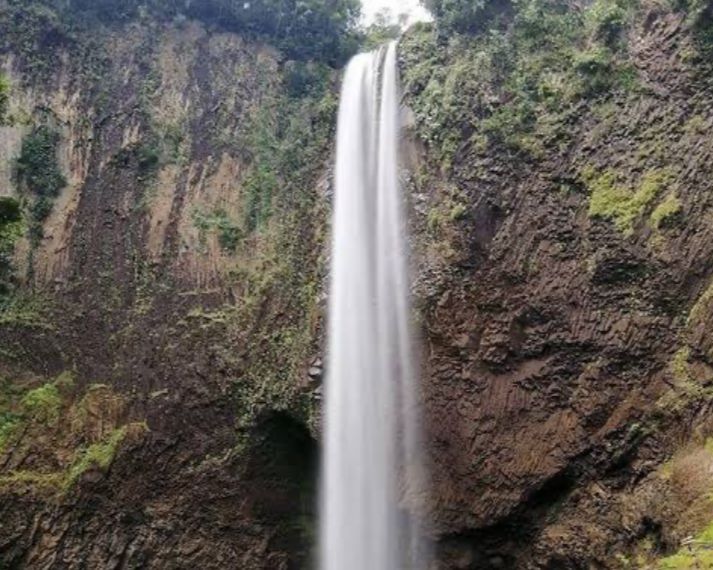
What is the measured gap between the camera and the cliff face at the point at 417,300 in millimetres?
12055

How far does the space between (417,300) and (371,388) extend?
1.85 meters

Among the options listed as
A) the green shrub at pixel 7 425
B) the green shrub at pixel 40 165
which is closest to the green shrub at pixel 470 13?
the green shrub at pixel 40 165

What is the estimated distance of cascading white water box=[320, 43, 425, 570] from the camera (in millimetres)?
13625

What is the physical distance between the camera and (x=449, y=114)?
49.8 feet

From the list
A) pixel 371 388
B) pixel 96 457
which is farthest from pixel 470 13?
pixel 96 457

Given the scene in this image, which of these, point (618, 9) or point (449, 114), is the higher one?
point (618, 9)

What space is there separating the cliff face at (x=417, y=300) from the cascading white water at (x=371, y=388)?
1.53 feet

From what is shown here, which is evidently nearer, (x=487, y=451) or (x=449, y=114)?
(x=487, y=451)

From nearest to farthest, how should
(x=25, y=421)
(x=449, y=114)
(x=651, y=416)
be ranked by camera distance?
(x=651, y=416)
(x=25, y=421)
(x=449, y=114)

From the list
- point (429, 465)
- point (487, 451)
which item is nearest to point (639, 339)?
point (487, 451)

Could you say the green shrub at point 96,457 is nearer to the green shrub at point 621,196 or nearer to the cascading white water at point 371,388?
the cascading white water at point 371,388

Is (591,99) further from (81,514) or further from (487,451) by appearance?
(81,514)

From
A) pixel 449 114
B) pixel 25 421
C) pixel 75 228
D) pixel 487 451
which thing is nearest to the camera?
pixel 487 451

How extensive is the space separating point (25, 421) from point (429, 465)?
7.54m
